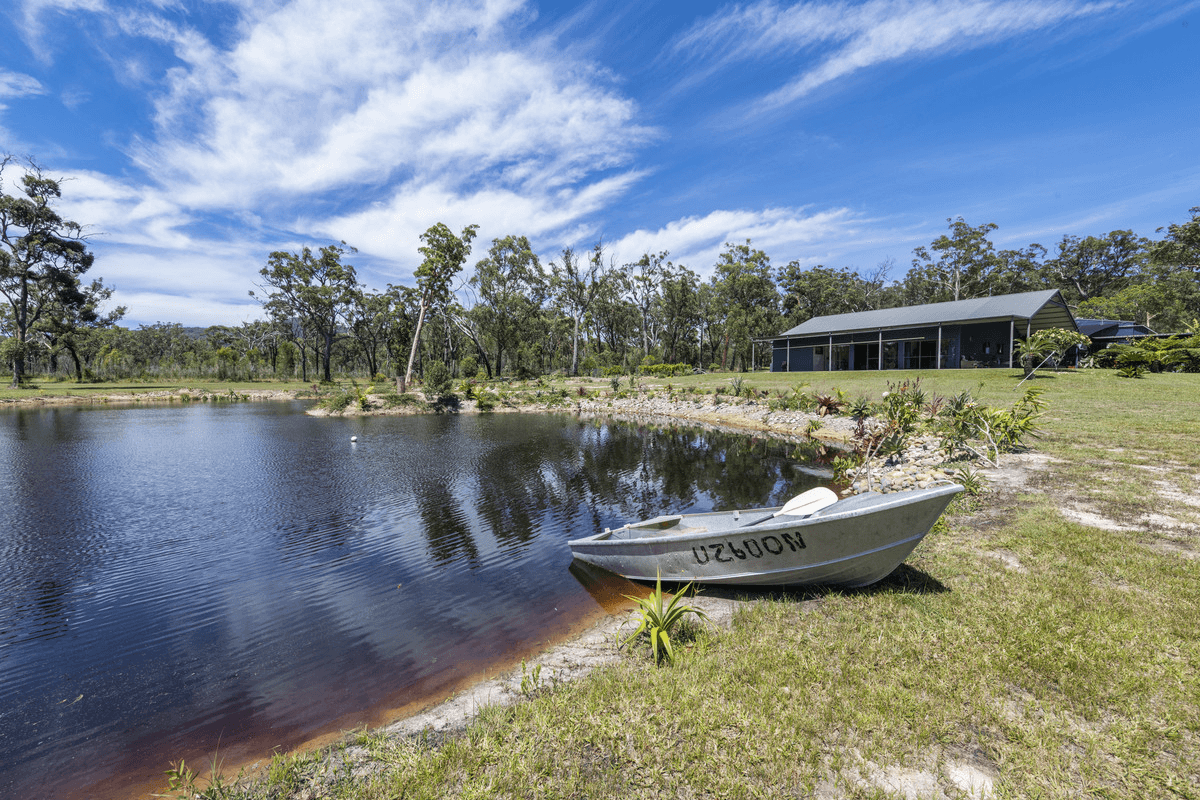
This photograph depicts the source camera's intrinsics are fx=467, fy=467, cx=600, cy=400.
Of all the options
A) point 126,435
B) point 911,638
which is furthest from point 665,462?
point 126,435

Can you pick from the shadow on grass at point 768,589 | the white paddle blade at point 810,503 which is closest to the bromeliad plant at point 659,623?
the shadow on grass at point 768,589

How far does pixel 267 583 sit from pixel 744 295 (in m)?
56.4

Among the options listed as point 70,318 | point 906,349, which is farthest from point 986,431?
point 70,318

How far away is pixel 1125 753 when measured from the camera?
3078 millimetres

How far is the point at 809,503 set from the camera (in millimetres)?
5953

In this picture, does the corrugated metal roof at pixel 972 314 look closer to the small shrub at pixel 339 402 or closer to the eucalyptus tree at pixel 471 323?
the eucalyptus tree at pixel 471 323

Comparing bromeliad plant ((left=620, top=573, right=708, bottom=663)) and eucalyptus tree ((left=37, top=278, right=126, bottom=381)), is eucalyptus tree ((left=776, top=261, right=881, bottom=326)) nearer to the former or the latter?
A: bromeliad plant ((left=620, top=573, right=708, bottom=663))

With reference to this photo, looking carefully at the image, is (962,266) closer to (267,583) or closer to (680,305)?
(680,305)

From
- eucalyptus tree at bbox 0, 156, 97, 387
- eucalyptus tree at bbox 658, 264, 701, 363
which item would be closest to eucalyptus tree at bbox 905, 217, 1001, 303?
eucalyptus tree at bbox 658, 264, 701, 363

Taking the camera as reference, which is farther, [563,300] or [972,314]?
[563,300]

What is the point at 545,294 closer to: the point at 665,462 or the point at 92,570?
the point at 665,462

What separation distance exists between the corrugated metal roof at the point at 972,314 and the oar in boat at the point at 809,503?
35269 millimetres

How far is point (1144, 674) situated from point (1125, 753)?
1.21 m

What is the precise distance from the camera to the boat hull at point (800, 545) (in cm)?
508
